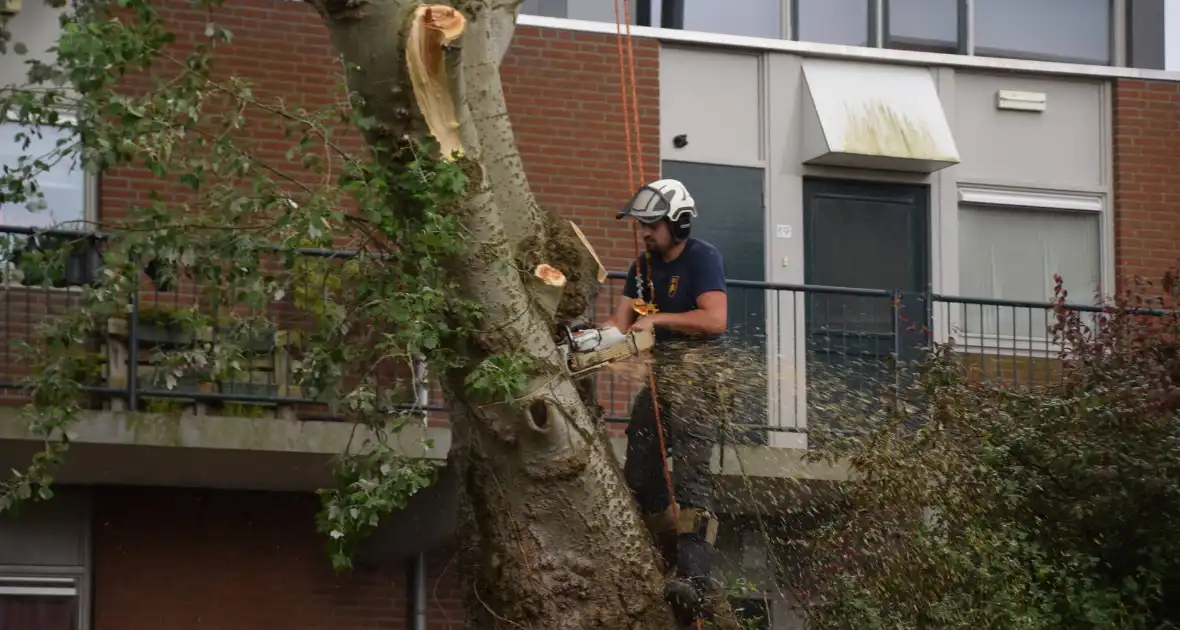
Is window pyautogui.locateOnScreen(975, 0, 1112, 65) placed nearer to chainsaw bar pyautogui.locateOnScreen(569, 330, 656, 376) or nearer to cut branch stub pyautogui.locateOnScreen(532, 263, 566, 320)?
chainsaw bar pyautogui.locateOnScreen(569, 330, 656, 376)

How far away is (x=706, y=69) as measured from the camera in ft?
50.2

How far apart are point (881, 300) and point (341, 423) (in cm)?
494

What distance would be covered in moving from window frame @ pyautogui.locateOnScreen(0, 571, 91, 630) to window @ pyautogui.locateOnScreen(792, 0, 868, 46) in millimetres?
6870

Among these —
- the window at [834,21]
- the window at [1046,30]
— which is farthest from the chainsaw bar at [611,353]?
the window at [1046,30]

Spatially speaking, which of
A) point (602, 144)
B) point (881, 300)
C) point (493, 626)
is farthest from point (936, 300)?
point (493, 626)

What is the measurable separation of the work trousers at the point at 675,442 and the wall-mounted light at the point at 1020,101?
7.28 metres

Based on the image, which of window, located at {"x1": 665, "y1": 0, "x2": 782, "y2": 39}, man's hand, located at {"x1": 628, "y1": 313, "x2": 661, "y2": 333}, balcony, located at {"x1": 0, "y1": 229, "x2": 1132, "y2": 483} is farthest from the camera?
window, located at {"x1": 665, "y1": 0, "x2": 782, "y2": 39}

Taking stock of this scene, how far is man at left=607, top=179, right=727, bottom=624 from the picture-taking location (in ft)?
30.0

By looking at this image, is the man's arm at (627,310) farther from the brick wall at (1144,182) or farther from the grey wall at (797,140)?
the brick wall at (1144,182)

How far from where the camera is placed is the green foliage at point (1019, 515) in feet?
34.0

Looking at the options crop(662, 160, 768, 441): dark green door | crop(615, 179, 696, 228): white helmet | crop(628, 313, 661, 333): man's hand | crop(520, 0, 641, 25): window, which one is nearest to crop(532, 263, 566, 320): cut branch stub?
crop(628, 313, 661, 333): man's hand

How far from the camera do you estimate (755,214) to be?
15273 millimetres

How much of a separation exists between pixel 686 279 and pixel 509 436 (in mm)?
1889

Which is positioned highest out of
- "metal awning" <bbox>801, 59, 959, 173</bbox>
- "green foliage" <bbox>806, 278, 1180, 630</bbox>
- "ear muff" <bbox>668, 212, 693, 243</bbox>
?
"metal awning" <bbox>801, 59, 959, 173</bbox>
